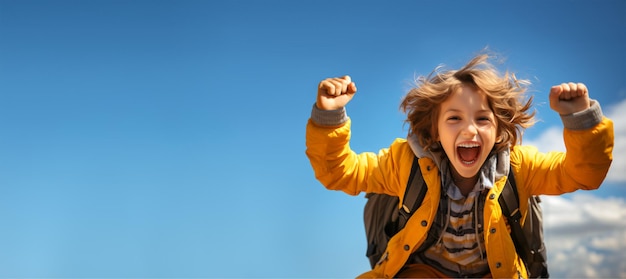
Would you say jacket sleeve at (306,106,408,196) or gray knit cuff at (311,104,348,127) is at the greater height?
gray knit cuff at (311,104,348,127)

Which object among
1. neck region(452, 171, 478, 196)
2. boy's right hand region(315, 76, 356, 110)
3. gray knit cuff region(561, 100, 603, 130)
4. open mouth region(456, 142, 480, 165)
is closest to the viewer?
gray knit cuff region(561, 100, 603, 130)

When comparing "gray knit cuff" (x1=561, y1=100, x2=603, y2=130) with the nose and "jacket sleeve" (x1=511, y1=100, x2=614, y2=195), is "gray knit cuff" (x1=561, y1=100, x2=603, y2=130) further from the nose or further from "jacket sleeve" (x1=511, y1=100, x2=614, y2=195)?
the nose

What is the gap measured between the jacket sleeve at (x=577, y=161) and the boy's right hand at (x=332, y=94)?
1400mm

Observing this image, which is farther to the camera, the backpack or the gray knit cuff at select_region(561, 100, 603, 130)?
the backpack

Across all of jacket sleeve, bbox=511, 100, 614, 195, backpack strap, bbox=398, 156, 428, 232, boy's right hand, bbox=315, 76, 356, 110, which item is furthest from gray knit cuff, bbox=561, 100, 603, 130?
boy's right hand, bbox=315, 76, 356, 110

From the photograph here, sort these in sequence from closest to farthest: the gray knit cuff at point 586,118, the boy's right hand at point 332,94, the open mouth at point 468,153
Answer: the gray knit cuff at point 586,118 < the boy's right hand at point 332,94 < the open mouth at point 468,153

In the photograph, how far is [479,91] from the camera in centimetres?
441

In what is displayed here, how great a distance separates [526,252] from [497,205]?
538mm

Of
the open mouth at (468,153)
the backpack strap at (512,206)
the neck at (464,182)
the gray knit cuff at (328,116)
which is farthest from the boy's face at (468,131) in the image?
the gray knit cuff at (328,116)

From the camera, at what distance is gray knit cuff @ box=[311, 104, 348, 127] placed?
4.25 m

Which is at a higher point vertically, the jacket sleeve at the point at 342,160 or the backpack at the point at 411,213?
the jacket sleeve at the point at 342,160

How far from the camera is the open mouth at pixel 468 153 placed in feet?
14.2

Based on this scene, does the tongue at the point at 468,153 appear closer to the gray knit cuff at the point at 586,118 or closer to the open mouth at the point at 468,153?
the open mouth at the point at 468,153

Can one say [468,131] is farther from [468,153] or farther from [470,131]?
[468,153]
